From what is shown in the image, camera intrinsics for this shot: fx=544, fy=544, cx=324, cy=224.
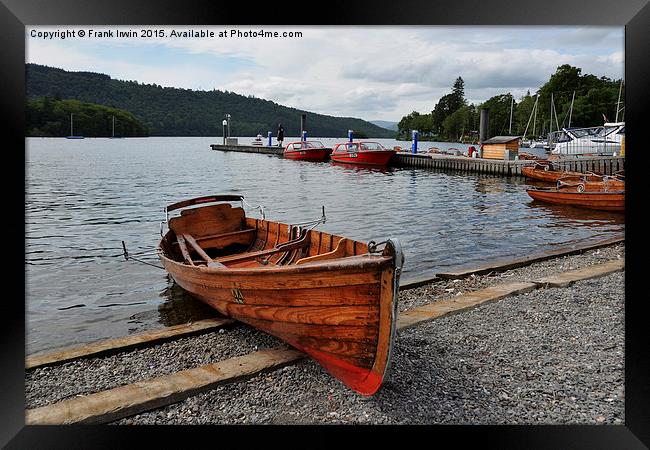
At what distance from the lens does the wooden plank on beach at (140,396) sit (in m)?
3.63

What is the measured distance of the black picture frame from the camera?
119 inches

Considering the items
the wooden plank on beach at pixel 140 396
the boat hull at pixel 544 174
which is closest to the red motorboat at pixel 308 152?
the boat hull at pixel 544 174

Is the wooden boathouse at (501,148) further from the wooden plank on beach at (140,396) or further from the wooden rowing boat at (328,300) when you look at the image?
the wooden plank on beach at (140,396)

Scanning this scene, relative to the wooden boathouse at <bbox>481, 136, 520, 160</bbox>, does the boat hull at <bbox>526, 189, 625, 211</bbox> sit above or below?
below

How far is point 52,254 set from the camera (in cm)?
1005

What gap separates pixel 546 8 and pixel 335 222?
10.8 m

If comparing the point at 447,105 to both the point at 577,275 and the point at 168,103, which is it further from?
the point at 577,275

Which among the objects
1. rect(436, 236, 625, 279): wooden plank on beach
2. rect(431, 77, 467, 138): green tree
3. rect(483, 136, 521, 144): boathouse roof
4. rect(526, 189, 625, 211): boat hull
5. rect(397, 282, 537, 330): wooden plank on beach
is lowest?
rect(397, 282, 537, 330): wooden plank on beach

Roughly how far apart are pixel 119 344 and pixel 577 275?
211 inches

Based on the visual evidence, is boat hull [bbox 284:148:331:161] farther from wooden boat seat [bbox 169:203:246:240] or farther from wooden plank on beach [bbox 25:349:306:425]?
wooden plank on beach [bbox 25:349:306:425]

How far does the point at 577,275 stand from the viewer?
6.76 meters

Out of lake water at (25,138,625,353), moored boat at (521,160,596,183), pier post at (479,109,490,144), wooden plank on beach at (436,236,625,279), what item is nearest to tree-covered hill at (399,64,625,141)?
pier post at (479,109,490,144)

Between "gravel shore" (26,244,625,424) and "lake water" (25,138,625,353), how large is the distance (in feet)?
4.00

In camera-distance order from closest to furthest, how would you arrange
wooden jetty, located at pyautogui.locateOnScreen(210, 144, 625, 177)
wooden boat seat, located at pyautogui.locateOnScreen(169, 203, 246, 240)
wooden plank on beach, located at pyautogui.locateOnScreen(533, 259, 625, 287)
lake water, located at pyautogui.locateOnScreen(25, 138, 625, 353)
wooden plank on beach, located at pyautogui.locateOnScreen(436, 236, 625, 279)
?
wooden plank on beach, located at pyautogui.locateOnScreen(533, 259, 625, 287) → lake water, located at pyautogui.locateOnScreen(25, 138, 625, 353) → wooden plank on beach, located at pyautogui.locateOnScreen(436, 236, 625, 279) → wooden boat seat, located at pyautogui.locateOnScreen(169, 203, 246, 240) → wooden jetty, located at pyautogui.locateOnScreen(210, 144, 625, 177)
